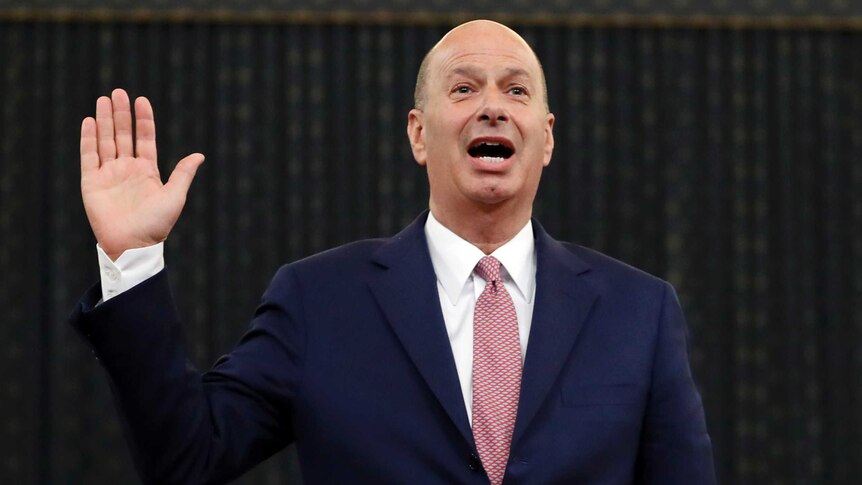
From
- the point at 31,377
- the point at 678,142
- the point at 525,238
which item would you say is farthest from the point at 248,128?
the point at 525,238

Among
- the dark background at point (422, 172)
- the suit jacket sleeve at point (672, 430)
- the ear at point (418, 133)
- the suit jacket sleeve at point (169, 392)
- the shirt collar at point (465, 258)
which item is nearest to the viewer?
the suit jacket sleeve at point (169, 392)

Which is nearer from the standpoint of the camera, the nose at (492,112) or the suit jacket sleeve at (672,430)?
the suit jacket sleeve at (672,430)

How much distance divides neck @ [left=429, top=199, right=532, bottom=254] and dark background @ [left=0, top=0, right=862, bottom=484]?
3411 mm

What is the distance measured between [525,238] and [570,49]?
11.8ft

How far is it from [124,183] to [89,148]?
2.3 inches

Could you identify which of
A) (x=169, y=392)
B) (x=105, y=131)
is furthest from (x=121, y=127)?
(x=169, y=392)

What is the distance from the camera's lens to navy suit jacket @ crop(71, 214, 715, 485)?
138cm

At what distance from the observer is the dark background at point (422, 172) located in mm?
5062

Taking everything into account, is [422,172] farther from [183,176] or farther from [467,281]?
[183,176]

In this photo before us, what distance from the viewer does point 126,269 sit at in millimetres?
1366

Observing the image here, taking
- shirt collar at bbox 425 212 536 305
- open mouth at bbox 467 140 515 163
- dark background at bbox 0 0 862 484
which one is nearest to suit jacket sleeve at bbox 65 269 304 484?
shirt collar at bbox 425 212 536 305

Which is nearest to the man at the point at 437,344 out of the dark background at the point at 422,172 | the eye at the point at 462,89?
the eye at the point at 462,89

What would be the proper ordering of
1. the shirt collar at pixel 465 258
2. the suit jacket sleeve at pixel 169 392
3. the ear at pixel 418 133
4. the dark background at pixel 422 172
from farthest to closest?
the dark background at pixel 422 172 → the ear at pixel 418 133 → the shirt collar at pixel 465 258 → the suit jacket sleeve at pixel 169 392

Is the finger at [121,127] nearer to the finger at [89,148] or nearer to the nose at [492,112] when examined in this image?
the finger at [89,148]
